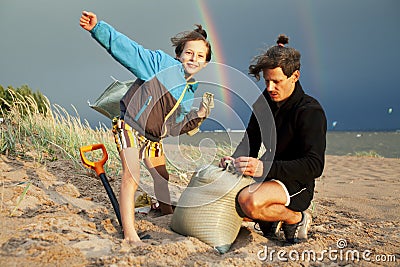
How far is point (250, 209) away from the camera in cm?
244

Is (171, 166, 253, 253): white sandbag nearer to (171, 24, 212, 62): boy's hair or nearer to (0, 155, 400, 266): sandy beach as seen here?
(0, 155, 400, 266): sandy beach

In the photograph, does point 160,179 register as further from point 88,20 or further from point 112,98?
point 88,20

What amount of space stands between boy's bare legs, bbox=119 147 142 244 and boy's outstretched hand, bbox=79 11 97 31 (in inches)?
33.6

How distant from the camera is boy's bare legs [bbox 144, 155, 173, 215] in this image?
3.03 meters

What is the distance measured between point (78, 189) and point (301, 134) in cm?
214

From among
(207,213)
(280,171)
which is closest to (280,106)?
(280,171)

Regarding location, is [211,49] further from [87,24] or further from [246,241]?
[246,241]

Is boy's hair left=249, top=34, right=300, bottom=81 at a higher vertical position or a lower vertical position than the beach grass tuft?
higher

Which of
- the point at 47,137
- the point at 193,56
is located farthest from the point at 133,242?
the point at 47,137

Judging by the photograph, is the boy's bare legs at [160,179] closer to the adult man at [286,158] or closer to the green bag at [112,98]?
the adult man at [286,158]

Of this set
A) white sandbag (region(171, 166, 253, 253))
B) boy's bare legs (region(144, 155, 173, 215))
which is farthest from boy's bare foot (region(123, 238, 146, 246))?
boy's bare legs (region(144, 155, 173, 215))

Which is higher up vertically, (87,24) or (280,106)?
(87,24)

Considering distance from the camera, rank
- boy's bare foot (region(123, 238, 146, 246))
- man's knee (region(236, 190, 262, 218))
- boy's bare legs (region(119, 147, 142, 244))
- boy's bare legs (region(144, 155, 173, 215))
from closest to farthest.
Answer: boy's bare foot (region(123, 238, 146, 246)), boy's bare legs (region(119, 147, 142, 244)), man's knee (region(236, 190, 262, 218)), boy's bare legs (region(144, 155, 173, 215))

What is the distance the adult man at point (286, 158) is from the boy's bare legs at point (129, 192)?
2.04 feet
